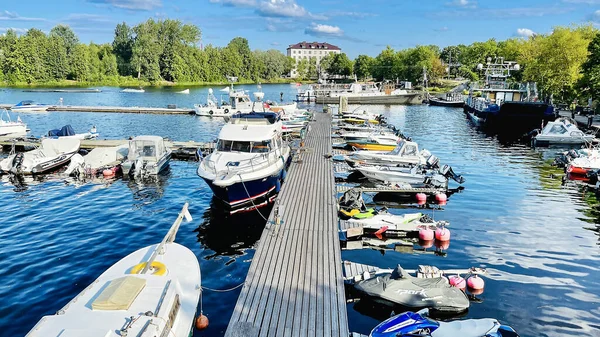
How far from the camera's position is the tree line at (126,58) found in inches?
5069

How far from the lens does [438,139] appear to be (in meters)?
47.5

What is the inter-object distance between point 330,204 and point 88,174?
1869 cm

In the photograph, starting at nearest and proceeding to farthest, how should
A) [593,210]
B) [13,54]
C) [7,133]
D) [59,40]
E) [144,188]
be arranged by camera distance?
[593,210], [144,188], [7,133], [13,54], [59,40]

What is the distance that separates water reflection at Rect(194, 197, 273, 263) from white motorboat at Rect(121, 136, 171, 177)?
27.9 feet

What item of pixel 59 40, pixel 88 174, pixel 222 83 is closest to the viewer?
pixel 88 174

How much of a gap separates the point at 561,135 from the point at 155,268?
142ft

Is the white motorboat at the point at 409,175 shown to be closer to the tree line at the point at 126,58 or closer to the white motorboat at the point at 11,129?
the white motorboat at the point at 11,129

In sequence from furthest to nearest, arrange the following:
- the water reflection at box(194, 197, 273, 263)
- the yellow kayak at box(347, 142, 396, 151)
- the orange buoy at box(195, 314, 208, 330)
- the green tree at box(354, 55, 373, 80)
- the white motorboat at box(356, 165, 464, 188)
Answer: the green tree at box(354, 55, 373, 80) → the yellow kayak at box(347, 142, 396, 151) → the white motorboat at box(356, 165, 464, 188) → the water reflection at box(194, 197, 273, 263) → the orange buoy at box(195, 314, 208, 330)

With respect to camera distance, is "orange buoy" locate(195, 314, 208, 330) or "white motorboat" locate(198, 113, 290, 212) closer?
"orange buoy" locate(195, 314, 208, 330)

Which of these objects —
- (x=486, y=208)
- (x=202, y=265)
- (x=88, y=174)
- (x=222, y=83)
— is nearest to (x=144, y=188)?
(x=88, y=174)

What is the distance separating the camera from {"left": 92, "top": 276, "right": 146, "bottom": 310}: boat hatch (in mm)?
9078

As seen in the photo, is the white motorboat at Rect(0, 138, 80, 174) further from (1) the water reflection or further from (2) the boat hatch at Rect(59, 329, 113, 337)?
(2) the boat hatch at Rect(59, 329, 113, 337)

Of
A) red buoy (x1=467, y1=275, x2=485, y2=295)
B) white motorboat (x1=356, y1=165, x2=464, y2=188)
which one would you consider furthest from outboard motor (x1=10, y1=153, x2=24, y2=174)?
red buoy (x1=467, y1=275, x2=485, y2=295)

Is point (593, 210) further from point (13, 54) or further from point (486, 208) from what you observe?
point (13, 54)
